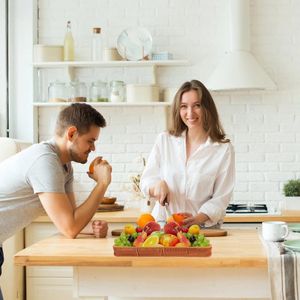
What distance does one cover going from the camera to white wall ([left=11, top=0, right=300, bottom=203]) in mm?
5234

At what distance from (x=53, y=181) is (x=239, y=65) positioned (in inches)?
104

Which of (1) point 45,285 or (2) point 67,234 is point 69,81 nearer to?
(1) point 45,285

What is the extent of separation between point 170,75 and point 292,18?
108 centimetres

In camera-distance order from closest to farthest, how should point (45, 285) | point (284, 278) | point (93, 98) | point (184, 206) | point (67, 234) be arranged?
point (284, 278) < point (67, 234) < point (184, 206) < point (45, 285) < point (93, 98)

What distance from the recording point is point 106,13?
212 inches

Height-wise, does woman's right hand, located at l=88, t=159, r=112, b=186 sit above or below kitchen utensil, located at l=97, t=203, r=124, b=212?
above

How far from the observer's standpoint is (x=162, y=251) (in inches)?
93.0

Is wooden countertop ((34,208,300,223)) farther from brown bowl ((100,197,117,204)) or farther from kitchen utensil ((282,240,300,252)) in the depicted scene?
kitchen utensil ((282,240,300,252))

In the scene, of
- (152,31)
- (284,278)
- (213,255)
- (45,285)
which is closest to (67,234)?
(213,255)

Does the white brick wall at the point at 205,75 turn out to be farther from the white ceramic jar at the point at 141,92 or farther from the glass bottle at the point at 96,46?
the white ceramic jar at the point at 141,92

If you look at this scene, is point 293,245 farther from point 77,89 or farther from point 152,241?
point 77,89

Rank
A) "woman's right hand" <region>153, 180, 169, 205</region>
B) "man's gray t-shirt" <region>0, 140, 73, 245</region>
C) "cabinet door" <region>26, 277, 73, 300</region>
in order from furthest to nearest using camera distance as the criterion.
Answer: "cabinet door" <region>26, 277, 73, 300</region>, "woman's right hand" <region>153, 180, 169, 205</region>, "man's gray t-shirt" <region>0, 140, 73, 245</region>

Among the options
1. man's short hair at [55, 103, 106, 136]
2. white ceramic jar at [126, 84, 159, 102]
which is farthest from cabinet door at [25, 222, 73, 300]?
man's short hair at [55, 103, 106, 136]

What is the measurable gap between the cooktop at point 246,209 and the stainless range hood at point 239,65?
89 centimetres
